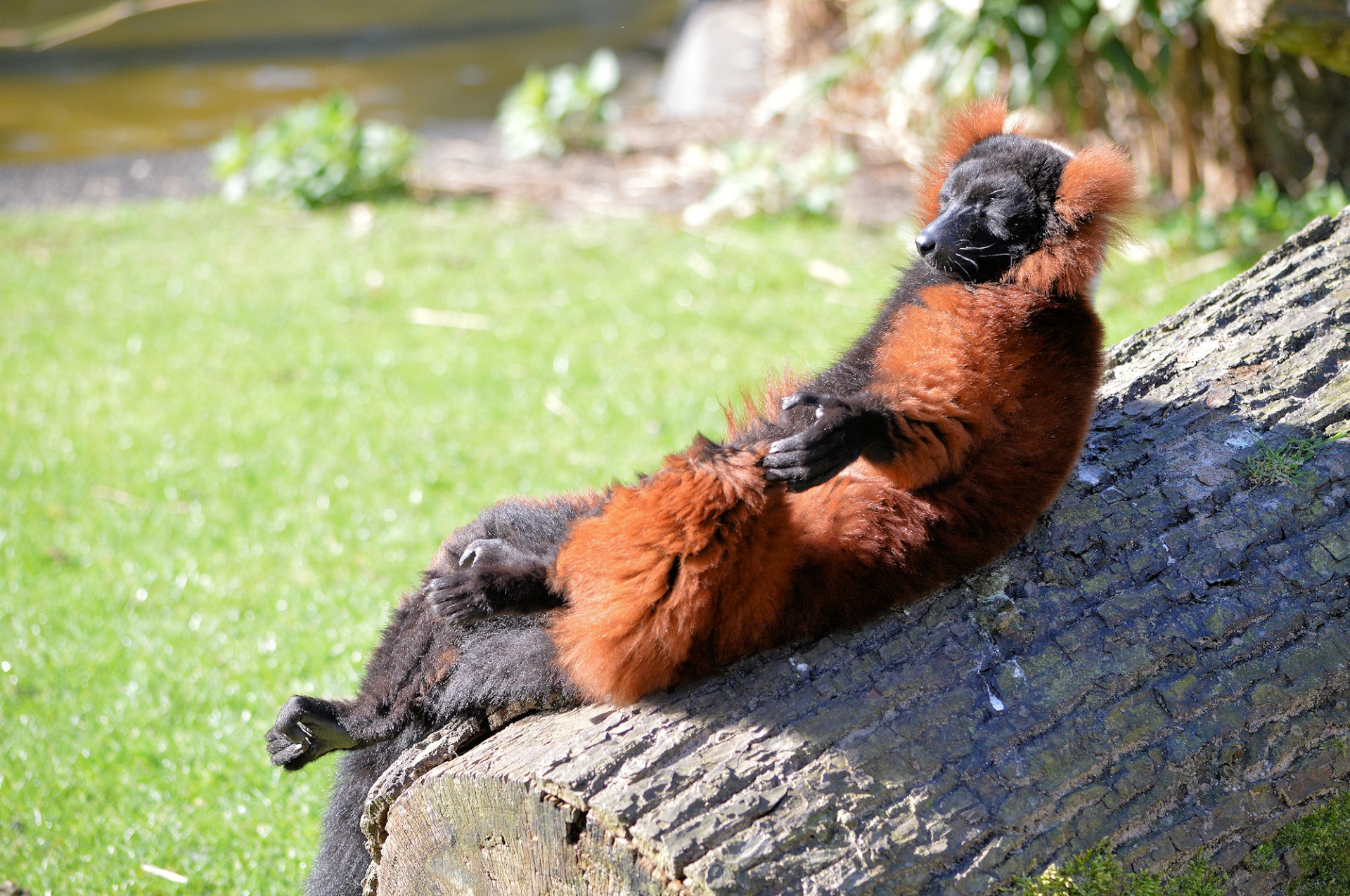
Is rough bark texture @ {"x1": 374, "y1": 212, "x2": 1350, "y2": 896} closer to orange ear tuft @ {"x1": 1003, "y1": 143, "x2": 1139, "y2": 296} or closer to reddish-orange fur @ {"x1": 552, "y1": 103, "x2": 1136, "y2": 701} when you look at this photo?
reddish-orange fur @ {"x1": 552, "y1": 103, "x2": 1136, "y2": 701}

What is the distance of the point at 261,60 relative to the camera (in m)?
15.7

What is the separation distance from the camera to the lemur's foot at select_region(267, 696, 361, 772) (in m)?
2.78

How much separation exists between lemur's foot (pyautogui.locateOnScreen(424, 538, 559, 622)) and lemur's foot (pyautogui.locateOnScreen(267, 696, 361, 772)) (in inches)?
18.3

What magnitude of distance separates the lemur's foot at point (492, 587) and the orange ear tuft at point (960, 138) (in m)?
1.33

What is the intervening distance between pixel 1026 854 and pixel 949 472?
778 millimetres

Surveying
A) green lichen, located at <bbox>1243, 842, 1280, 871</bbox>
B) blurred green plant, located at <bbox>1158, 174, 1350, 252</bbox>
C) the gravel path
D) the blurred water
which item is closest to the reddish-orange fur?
green lichen, located at <bbox>1243, 842, 1280, 871</bbox>

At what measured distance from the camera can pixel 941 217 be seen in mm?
2645


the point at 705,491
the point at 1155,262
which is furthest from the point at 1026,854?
the point at 1155,262

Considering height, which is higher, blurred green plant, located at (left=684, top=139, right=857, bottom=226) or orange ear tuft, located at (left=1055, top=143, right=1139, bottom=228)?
orange ear tuft, located at (left=1055, top=143, right=1139, bottom=228)

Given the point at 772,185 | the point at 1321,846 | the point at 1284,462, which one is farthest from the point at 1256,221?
the point at 1321,846

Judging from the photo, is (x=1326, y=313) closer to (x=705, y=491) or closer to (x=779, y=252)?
(x=705, y=491)

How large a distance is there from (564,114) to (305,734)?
850cm

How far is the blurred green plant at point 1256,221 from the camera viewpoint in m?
6.91

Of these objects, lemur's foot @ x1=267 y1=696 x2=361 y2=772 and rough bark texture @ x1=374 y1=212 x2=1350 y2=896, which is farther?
lemur's foot @ x1=267 y1=696 x2=361 y2=772
